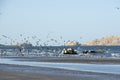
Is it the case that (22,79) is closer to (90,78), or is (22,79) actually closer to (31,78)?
(31,78)

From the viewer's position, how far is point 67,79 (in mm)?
27297

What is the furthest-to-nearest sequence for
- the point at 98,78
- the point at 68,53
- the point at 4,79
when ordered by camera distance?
the point at 68,53, the point at 98,78, the point at 4,79

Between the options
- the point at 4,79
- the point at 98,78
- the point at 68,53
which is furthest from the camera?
the point at 68,53

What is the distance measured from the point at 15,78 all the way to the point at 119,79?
7388 mm

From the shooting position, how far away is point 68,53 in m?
105

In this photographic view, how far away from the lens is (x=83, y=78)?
92.9 ft

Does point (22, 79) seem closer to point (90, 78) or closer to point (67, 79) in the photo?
point (67, 79)

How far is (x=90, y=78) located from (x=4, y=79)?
6.23 metres

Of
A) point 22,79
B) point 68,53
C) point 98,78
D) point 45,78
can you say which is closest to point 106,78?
point 98,78

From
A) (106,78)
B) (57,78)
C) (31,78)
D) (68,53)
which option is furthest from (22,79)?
(68,53)

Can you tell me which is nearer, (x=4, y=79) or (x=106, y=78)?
(x=4, y=79)

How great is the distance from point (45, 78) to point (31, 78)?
108cm

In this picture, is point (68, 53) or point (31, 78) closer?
point (31, 78)

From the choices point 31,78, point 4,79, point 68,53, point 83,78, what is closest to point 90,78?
point 83,78
